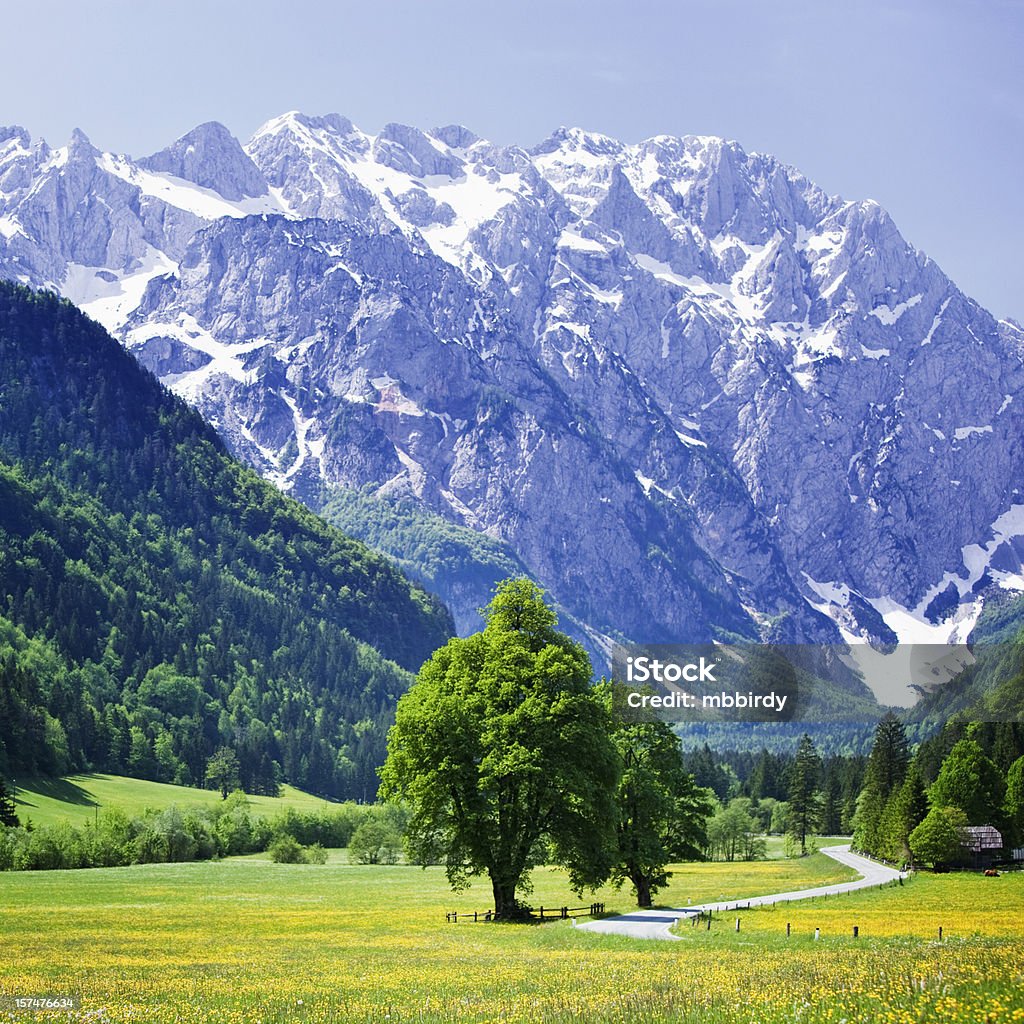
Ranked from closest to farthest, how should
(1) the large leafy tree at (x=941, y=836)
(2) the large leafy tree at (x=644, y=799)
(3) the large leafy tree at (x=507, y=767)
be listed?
(3) the large leafy tree at (x=507, y=767)
(2) the large leafy tree at (x=644, y=799)
(1) the large leafy tree at (x=941, y=836)

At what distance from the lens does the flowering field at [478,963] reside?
27.2 metres

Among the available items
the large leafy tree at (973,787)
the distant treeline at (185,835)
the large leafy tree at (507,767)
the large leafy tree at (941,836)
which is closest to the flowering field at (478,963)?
the large leafy tree at (507,767)

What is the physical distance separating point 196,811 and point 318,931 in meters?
96.9

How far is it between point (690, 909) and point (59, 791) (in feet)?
364

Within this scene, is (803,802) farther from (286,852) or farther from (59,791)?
(59,791)

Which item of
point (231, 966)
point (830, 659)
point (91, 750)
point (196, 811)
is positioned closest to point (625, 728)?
point (830, 659)

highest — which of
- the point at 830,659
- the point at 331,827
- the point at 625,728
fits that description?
the point at 830,659

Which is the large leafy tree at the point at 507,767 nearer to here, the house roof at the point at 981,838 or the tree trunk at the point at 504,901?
the tree trunk at the point at 504,901

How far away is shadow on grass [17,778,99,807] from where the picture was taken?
5965 inches

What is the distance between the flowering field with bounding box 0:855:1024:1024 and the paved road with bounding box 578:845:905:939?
6.15 ft

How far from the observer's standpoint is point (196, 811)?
479ft

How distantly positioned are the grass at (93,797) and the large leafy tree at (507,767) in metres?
84.4

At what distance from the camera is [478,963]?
130ft

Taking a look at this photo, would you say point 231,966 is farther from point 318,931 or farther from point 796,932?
point 796,932
